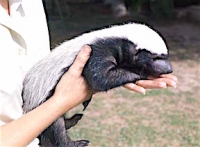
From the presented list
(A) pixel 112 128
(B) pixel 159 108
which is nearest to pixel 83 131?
(A) pixel 112 128

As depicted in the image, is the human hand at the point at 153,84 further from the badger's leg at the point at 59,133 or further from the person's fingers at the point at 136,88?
the badger's leg at the point at 59,133

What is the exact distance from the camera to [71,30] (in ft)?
28.0

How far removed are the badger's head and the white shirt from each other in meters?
0.27

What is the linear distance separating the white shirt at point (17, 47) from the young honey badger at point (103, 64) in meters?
0.05

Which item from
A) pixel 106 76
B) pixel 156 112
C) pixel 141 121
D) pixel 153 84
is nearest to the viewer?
pixel 153 84

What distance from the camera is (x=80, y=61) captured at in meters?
1.46

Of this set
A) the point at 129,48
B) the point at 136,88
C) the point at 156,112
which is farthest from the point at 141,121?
the point at 136,88

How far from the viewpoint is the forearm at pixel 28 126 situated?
50.8 inches

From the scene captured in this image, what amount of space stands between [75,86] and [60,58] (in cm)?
12

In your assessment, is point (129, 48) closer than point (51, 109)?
No

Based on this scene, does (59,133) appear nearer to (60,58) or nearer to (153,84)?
(60,58)

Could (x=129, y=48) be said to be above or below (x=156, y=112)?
above

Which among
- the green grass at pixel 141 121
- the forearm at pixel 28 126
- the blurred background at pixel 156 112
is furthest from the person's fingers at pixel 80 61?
the green grass at pixel 141 121

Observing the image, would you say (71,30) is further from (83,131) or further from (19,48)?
(19,48)
